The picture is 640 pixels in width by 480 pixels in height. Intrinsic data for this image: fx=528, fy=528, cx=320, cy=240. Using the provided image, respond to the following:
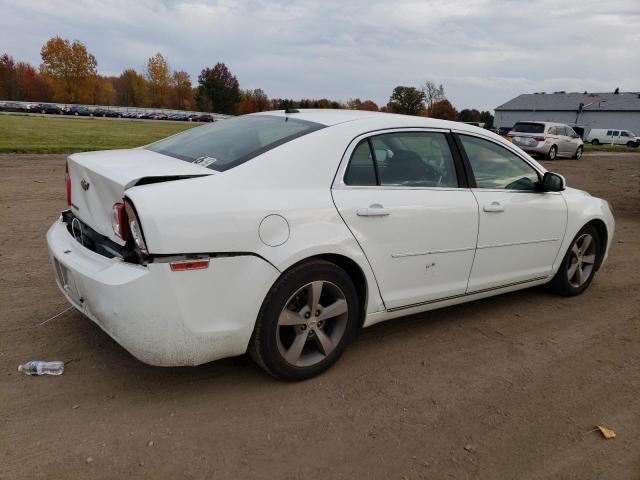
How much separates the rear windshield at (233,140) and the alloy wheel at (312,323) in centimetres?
88

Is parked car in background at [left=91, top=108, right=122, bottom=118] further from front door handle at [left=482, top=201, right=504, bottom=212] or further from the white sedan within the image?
front door handle at [left=482, top=201, right=504, bottom=212]

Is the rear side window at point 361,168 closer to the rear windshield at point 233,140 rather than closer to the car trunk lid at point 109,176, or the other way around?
the rear windshield at point 233,140

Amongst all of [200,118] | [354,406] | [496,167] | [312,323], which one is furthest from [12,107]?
[354,406]

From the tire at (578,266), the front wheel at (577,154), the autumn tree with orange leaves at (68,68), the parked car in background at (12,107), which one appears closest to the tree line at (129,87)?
the autumn tree with orange leaves at (68,68)

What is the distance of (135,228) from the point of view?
→ 2.65 metres

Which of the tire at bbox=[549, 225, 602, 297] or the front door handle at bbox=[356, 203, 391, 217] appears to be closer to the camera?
the front door handle at bbox=[356, 203, 391, 217]

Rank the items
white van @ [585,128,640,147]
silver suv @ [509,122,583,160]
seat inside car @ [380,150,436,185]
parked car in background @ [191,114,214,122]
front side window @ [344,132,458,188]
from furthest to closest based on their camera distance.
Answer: parked car in background @ [191,114,214,122], white van @ [585,128,640,147], silver suv @ [509,122,583,160], seat inside car @ [380,150,436,185], front side window @ [344,132,458,188]

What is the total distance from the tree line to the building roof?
5.59 m

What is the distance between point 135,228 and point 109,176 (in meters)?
0.45

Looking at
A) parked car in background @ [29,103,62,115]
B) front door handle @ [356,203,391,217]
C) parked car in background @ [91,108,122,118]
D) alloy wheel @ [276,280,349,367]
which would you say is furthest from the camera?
parked car in background @ [91,108,122,118]

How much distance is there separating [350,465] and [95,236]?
6.41 feet

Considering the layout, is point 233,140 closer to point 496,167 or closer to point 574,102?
point 496,167

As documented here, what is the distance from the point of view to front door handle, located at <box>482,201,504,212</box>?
3920 millimetres

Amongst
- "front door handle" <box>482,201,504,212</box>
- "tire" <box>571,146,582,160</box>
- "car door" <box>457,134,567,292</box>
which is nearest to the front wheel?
"tire" <box>571,146,582,160</box>
